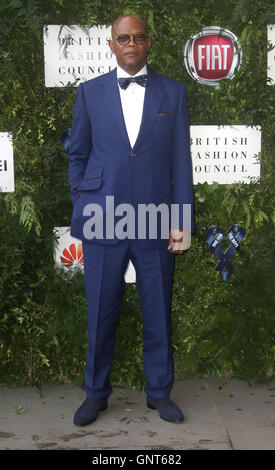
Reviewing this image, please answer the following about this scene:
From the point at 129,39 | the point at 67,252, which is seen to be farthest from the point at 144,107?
the point at 67,252

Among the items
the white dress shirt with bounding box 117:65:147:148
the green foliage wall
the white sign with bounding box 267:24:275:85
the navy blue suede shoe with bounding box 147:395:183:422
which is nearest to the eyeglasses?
the white dress shirt with bounding box 117:65:147:148

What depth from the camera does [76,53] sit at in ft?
12.9

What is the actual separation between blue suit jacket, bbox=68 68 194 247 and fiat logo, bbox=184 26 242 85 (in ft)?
1.73

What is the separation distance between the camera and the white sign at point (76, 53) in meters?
3.91

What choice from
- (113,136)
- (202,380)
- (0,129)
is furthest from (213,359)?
(0,129)

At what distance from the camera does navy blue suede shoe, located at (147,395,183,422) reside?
361cm

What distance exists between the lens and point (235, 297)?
4.18m

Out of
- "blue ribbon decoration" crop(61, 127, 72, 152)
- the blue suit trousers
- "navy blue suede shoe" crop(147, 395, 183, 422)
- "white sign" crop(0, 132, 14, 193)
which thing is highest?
"blue ribbon decoration" crop(61, 127, 72, 152)

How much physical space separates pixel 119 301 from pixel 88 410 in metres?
0.70

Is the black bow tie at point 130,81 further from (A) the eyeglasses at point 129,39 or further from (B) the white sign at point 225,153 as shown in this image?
(B) the white sign at point 225,153

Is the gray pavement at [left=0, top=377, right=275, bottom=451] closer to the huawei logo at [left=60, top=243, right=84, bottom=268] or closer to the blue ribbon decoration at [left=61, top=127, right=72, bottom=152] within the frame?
the huawei logo at [left=60, top=243, right=84, bottom=268]

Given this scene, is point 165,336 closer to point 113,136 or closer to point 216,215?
point 216,215

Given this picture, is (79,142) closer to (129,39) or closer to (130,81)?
(130,81)

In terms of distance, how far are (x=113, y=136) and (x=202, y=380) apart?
1.93 meters
